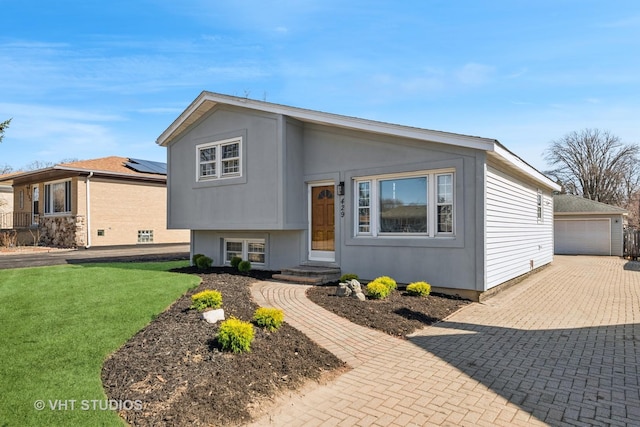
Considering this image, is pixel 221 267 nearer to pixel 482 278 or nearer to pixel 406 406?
pixel 482 278

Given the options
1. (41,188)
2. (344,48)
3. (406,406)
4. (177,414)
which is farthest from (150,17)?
(41,188)

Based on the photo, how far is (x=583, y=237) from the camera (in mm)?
21797

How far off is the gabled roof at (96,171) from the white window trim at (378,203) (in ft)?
50.7

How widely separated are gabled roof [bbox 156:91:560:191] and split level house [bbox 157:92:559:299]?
1.2 inches

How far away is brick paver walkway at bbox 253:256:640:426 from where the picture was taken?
3.56 meters

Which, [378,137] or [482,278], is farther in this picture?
[378,137]

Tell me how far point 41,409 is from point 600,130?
1894 inches

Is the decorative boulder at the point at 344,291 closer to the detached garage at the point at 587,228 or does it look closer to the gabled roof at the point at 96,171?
the gabled roof at the point at 96,171

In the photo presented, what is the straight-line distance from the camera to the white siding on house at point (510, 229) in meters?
8.59

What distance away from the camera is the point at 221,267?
12422 millimetres

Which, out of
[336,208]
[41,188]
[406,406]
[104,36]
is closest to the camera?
[406,406]

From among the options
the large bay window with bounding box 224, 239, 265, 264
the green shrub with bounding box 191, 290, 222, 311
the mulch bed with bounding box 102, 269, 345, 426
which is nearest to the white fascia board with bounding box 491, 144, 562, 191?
the mulch bed with bounding box 102, 269, 345, 426

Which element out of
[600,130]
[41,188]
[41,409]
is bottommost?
[41,409]

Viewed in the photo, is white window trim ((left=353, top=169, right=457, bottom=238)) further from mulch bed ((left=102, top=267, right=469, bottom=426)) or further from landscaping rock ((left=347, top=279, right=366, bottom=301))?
mulch bed ((left=102, top=267, right=469, bottom=426))
